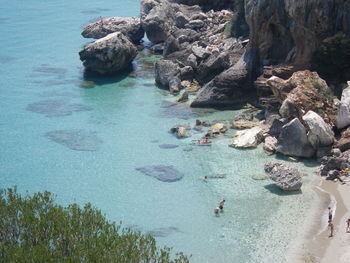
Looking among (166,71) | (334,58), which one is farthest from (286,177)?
(166,71)

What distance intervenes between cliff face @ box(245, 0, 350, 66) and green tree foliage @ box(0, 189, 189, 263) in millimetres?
35430

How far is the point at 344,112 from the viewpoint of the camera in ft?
171

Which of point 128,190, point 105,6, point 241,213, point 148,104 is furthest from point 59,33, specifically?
point 241,213

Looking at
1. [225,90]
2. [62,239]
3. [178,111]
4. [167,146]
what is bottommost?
[178,111]

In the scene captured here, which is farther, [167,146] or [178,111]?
[178,111]

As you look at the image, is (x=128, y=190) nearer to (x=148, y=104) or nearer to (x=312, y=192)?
(x=312, y=192)

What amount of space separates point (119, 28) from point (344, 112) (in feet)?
153

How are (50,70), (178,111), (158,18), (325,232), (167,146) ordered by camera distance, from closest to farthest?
(325,232) < (167,146) < (178,111) < (50,70) < (158,18)

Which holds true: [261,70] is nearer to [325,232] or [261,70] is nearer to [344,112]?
[344,112]

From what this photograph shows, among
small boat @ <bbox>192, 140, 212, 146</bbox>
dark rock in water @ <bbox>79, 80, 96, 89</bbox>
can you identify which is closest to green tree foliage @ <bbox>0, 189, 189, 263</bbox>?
small boat @ <bbox>192, 140, 212, 146</bbox>

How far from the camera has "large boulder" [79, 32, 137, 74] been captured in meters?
74.9

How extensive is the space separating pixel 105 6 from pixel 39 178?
75.1 meters

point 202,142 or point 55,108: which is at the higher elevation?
point 202,142

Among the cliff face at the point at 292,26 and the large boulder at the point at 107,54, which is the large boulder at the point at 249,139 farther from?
the large boulder at the point at 107,54
